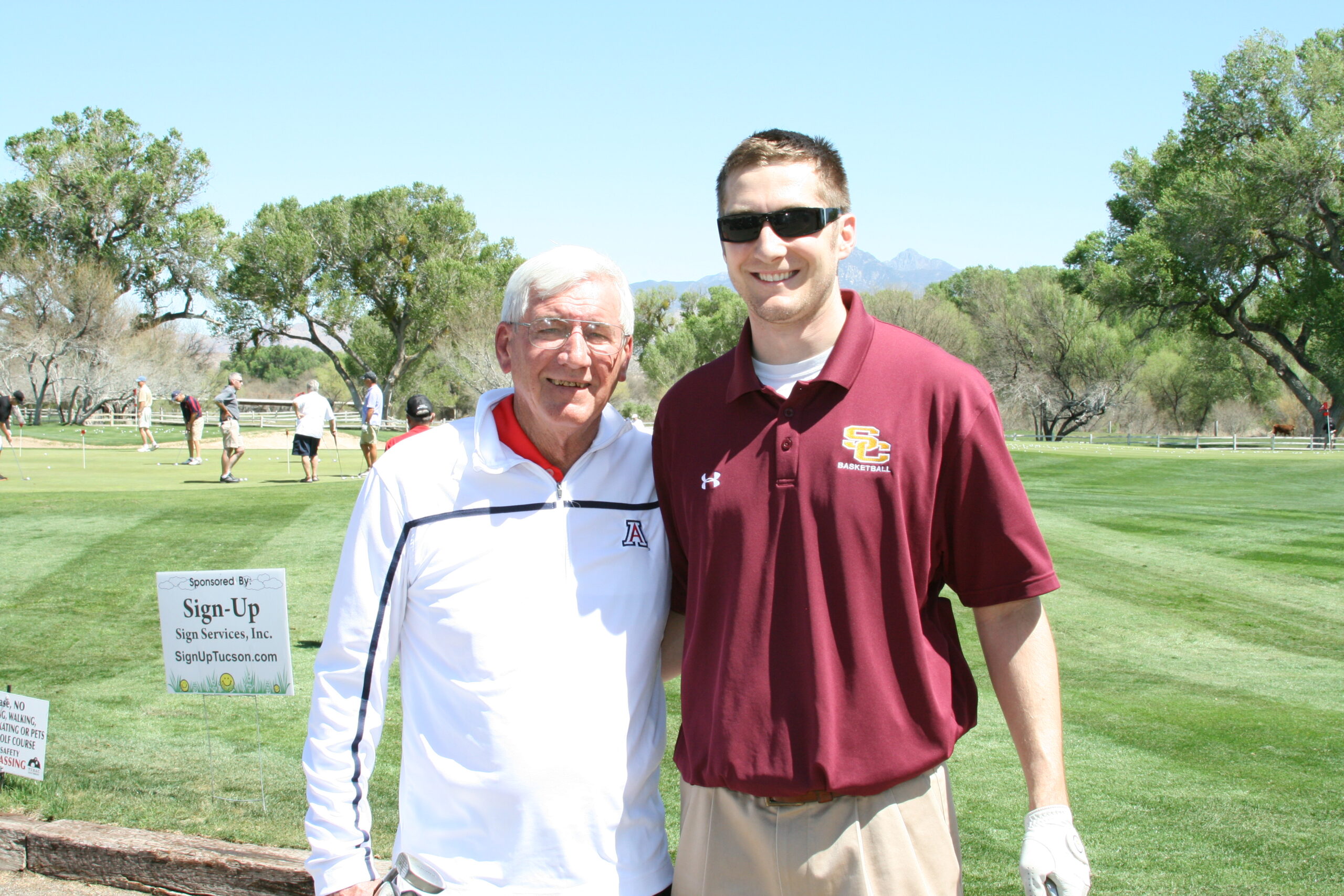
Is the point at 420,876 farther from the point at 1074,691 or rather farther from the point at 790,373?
the point at 1074,691

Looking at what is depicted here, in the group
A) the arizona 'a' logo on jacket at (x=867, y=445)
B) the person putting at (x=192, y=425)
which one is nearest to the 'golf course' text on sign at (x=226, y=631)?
the arizona 'a' logo on jacket at (x=867, y=445)

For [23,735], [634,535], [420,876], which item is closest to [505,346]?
[634,535]

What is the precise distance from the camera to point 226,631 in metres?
4.47

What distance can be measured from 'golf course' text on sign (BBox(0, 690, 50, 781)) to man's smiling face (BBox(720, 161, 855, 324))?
3.83 meters

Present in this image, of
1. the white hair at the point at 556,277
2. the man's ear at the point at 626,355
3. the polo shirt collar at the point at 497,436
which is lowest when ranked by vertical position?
the polo shirt collar at the point at 497,436

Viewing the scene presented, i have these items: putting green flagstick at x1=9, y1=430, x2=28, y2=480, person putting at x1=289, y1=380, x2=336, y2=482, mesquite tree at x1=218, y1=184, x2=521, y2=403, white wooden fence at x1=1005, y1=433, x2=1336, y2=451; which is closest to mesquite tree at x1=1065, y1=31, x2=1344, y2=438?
white wooden fence at x1=1005, y1=433, x2=1336, y2=451

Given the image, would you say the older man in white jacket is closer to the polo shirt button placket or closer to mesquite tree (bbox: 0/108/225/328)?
the polo shirt button placket

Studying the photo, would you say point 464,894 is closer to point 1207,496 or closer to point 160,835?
point 160,835

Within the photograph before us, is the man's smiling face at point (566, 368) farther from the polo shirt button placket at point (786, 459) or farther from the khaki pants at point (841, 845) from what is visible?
the khaki pants at point (841, 845)

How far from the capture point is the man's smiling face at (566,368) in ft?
8.14

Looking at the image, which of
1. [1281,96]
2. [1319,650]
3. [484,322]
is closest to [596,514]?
[1319,650]

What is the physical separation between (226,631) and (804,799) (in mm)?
3180

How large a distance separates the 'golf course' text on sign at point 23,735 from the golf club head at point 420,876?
299cm

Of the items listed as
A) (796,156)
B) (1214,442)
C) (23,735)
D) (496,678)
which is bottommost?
(1214,442)
